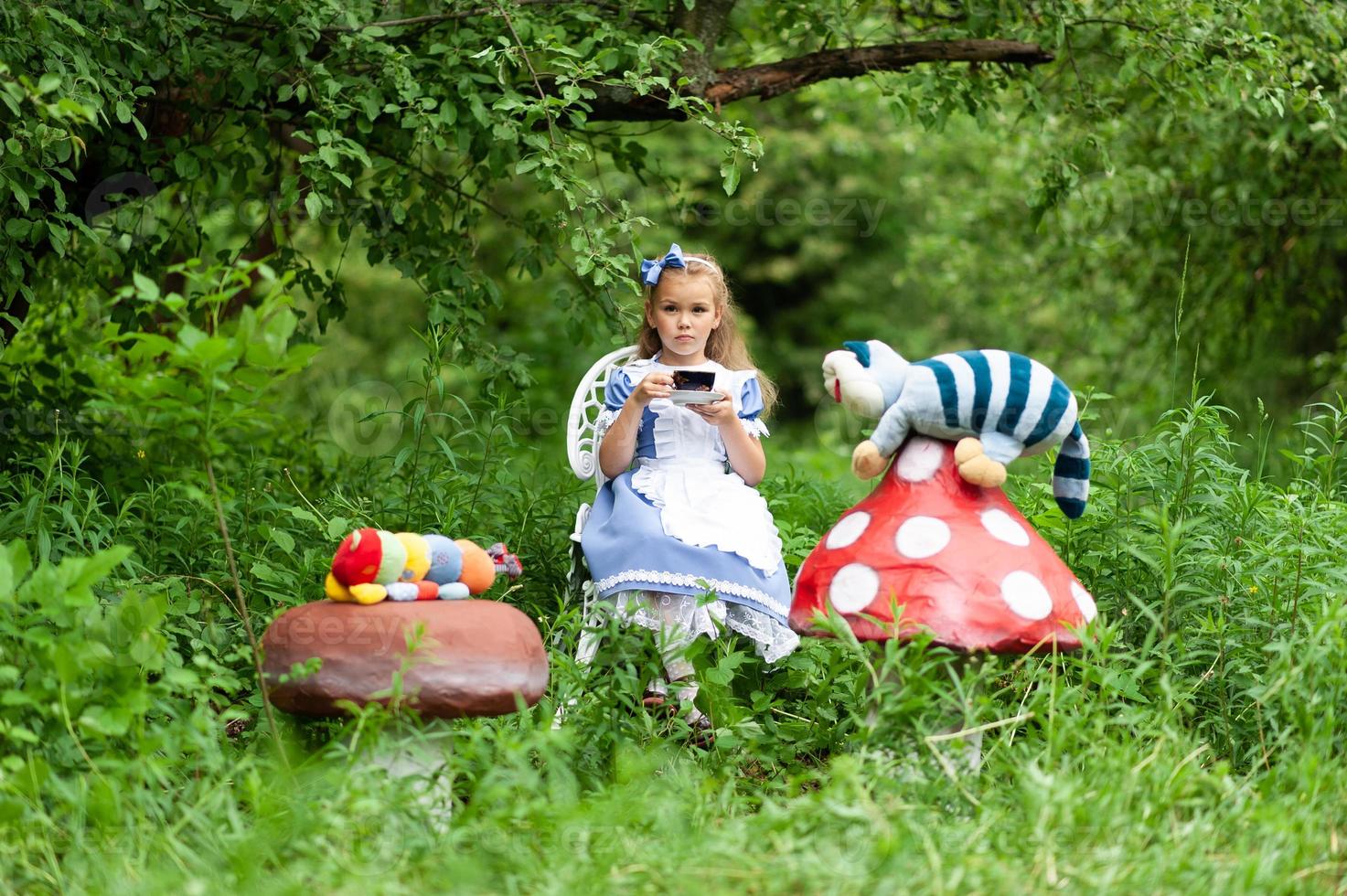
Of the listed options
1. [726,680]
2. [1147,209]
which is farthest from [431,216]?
[1147,209]

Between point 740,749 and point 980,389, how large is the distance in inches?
46.6

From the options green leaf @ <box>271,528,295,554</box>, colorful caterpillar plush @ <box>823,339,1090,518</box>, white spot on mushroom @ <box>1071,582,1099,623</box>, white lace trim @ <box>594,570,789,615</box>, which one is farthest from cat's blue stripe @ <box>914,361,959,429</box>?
green leaf @ <box>271,528,295,554</box>

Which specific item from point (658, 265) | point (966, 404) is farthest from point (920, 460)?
point (658, 265)

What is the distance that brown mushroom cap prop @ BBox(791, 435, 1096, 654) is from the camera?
3.04m

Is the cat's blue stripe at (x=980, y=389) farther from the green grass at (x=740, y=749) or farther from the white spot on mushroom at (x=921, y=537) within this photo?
the green grass at (x=740, y=749)

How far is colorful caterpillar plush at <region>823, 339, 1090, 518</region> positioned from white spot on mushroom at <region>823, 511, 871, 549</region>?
10cm

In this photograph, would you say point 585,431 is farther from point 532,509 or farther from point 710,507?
point 532,509

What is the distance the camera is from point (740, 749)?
3.62m

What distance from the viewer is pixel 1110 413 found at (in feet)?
27.7

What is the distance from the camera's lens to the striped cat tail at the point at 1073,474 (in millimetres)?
3299

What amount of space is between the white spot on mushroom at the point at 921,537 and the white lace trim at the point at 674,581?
27.3 inches

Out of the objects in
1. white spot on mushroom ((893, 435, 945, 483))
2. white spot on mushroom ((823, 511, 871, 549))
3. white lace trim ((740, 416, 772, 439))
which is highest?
white spot on mushroom ((893, 435, 945, 483))

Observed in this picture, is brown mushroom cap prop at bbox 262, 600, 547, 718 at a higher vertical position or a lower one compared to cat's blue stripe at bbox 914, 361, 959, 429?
lower

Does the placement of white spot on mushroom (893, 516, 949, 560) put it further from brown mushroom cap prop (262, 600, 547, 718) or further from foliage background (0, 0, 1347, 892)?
brown mushroom cap prop (262, 600, 547, 718)
